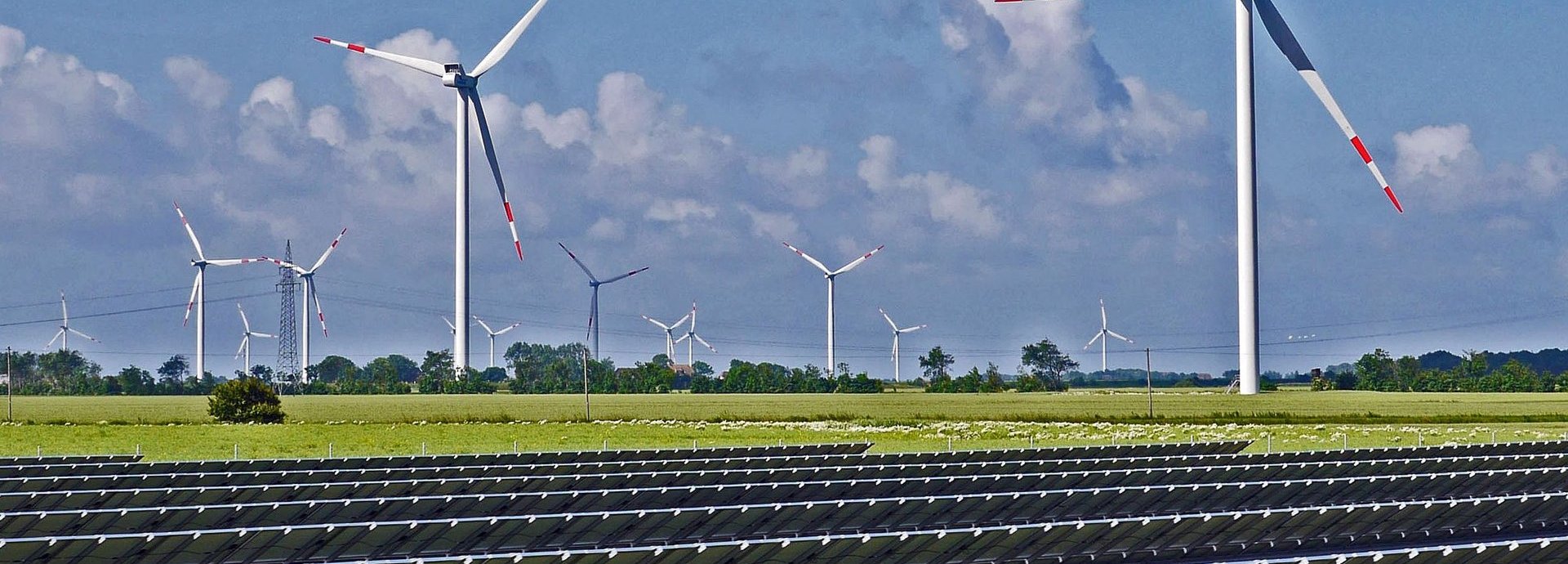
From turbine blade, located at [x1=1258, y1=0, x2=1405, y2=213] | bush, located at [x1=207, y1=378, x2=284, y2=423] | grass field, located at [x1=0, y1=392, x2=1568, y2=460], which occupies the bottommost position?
grass field, located at [x1=0, y1=392, x2=1568, y2=460]

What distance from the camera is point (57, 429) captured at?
411 feet

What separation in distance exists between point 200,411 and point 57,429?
46867 mm

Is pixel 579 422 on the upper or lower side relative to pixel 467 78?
lower

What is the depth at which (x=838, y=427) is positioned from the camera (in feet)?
388

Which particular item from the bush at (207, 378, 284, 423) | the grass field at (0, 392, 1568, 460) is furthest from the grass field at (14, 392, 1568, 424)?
the bush at (207, 378, 284, 423)

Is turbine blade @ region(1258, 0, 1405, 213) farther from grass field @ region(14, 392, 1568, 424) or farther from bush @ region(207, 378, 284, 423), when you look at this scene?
bush @ region(207, 378, 284, 423)

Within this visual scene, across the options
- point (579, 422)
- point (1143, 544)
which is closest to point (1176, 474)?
point (1143, 544)

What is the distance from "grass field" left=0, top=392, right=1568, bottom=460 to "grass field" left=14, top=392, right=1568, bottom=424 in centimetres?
37

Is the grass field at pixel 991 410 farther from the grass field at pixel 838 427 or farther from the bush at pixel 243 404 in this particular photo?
the bush at pixel 243 404

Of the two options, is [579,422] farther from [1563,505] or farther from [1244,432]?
[1563,505]

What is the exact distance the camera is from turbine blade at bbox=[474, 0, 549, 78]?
160125 millimetres

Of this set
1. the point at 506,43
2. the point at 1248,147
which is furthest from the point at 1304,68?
the point at 506,43

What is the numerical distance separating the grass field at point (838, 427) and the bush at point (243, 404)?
2.04 metres

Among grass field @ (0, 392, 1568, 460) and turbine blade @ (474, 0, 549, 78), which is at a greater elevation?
turbine blade @ (474, 0, 549, 78)
